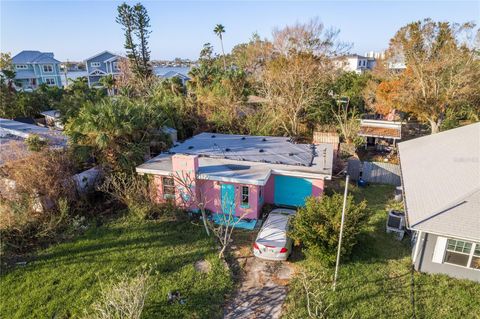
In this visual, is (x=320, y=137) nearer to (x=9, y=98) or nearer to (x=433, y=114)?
(x=433, y=114)

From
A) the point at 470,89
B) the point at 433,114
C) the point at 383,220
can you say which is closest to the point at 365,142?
the point at 433,114

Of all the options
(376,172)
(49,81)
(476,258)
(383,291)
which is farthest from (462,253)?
(49,81)

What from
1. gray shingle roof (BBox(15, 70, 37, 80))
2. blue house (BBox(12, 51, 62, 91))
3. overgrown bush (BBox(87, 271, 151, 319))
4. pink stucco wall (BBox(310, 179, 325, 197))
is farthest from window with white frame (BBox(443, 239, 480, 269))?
gray shingle roof (BBox(15, 70, 37, 80))

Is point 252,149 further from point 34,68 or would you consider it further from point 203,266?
point 34,68

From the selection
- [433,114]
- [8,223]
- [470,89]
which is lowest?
[8,223]

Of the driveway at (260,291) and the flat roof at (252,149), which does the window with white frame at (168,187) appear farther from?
the driveway at (260,291)

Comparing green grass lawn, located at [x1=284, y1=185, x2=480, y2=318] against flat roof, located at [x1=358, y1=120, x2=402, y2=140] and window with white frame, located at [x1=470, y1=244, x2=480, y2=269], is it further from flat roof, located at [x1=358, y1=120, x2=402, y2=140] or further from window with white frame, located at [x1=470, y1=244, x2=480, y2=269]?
flat roof, located at [x1=358, y1=120, x2=402, y2=140]
